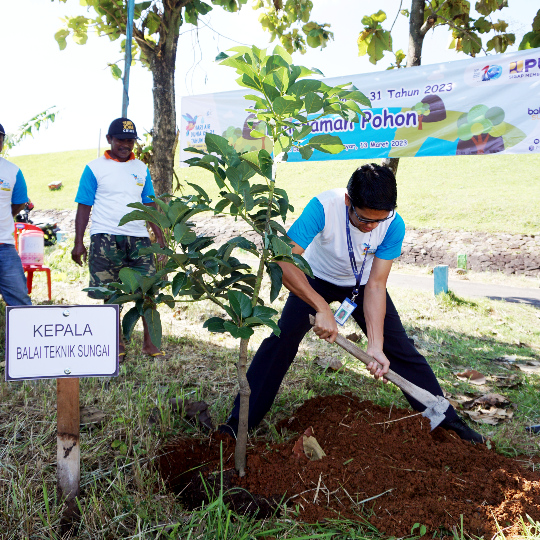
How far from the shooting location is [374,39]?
5180 millimetres

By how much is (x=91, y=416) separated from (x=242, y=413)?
0.89 meters

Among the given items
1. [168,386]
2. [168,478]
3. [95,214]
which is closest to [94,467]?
[168,478]

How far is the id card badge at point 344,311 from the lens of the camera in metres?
2.54

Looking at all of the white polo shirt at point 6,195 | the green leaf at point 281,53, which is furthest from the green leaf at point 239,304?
the white polo shirt at point 6,195

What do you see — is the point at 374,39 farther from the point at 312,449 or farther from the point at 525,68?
the point at 312,449

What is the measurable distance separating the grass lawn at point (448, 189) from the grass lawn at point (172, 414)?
1006 centimetres

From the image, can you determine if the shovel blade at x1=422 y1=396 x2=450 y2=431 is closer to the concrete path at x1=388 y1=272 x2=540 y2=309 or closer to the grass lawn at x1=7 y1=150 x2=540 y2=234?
the concrete path at x1=388 y1=272 x2=540 y2=309

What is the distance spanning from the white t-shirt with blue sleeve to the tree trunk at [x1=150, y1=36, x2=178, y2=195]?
2634 millimetres

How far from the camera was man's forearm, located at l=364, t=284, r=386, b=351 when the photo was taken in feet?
8.11

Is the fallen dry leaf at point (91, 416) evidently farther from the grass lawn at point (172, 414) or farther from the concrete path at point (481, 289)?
the concrete path at point (481, 289)

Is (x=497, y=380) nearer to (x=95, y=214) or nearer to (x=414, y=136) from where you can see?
(x=414, y=136)

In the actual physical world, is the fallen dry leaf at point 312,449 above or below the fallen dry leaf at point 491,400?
above

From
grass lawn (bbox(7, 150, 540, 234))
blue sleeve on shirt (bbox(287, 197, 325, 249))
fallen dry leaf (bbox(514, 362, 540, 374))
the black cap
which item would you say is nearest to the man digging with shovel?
blue sleeve on shirt (bbox(287, 197, 325, 249))

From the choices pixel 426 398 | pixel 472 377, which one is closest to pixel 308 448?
pixel 426 398
